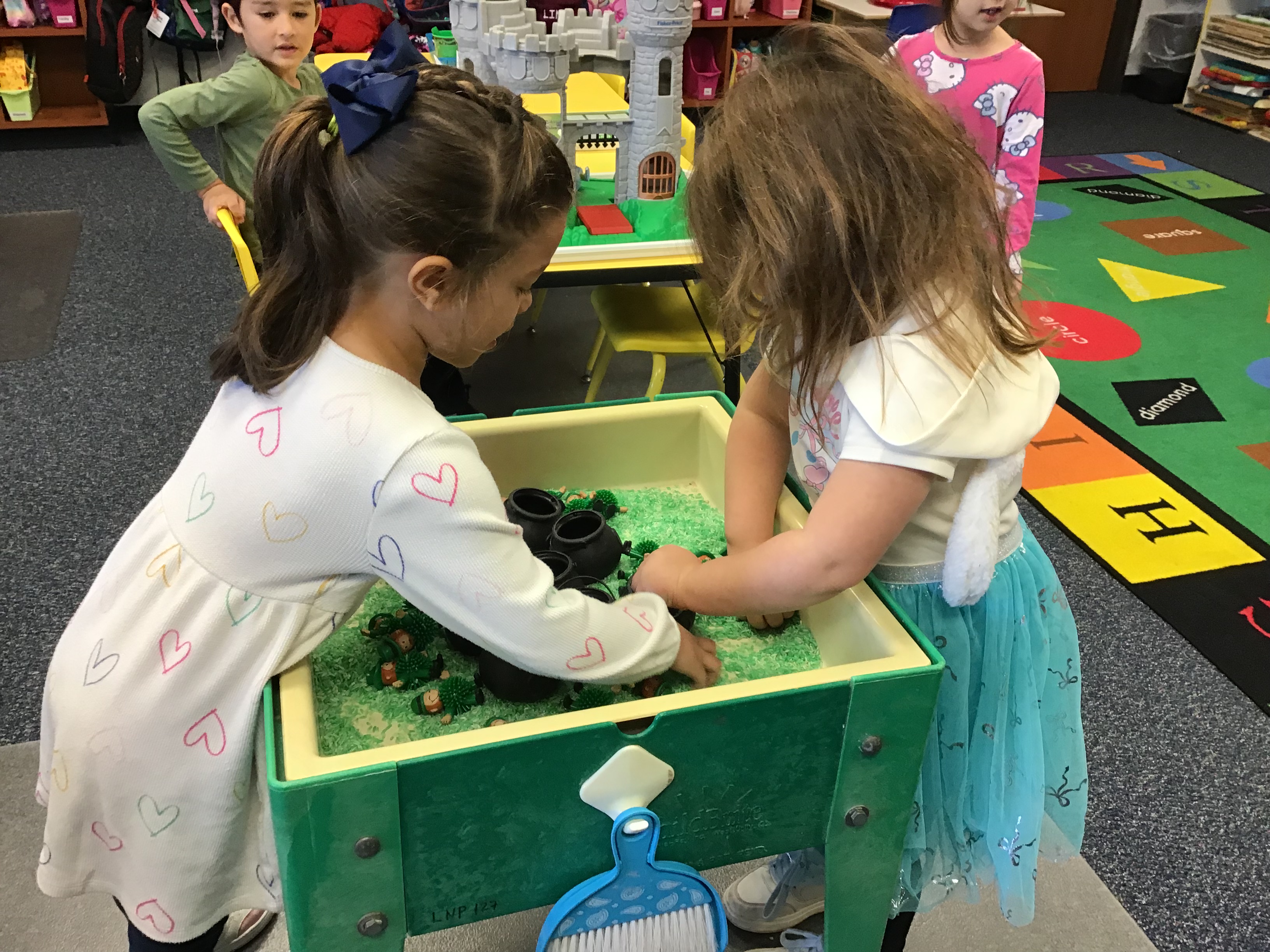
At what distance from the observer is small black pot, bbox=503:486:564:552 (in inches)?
36.3

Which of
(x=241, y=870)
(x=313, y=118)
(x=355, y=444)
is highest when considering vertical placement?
(x=313, y=118)

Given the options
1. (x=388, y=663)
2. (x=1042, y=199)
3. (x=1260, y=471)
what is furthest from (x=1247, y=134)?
(x=388, y=663)

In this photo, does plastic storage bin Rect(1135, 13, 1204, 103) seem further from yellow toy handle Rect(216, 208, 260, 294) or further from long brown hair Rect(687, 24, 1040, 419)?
long brown hair Rect(687, 24, 1040, 419)

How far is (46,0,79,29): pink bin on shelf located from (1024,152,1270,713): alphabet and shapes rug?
3.57 meters

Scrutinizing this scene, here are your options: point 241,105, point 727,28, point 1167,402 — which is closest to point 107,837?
point 241,105

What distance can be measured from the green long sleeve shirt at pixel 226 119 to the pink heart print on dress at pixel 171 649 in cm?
137

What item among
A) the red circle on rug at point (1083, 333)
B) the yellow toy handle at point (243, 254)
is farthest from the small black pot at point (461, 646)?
the red circle on rug at point (1083, 333)

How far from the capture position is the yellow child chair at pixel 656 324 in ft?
6.51

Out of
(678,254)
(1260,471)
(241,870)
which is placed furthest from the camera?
(1260,471)

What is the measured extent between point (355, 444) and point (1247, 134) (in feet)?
16.3

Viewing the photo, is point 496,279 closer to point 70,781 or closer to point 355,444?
point 355,444

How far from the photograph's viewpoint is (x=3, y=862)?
4.33 ft

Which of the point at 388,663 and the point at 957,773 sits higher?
the point at 388,663

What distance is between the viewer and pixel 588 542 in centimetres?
90
